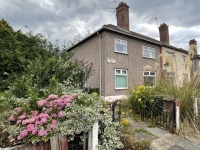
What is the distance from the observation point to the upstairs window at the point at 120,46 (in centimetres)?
1317

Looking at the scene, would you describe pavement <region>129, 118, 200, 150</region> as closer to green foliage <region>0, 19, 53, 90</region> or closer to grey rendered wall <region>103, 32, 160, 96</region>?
green foliage <region>0, 19, 53, 90</region>

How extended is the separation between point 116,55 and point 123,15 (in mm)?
4337

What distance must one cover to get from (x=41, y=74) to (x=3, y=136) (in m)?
2.96

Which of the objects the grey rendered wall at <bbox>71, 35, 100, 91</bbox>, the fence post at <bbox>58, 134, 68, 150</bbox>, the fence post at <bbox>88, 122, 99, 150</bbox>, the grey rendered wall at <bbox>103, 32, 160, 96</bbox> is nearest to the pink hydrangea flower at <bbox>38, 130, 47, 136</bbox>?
the fence post at <bbox>58, 134, 68, 150</bbox>

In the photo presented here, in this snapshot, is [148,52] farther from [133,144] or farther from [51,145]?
[51,145]

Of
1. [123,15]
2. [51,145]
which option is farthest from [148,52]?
[51,145]

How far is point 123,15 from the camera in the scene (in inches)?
590

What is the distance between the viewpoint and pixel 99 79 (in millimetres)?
12570

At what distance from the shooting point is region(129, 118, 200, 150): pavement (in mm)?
3627

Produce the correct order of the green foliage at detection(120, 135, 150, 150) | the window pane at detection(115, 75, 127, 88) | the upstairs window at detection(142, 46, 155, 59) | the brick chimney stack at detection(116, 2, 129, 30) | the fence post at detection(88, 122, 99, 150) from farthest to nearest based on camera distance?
the upstairs window at detection(142, 46, 155, 59), the brick chimney stack at detection(116, 2, 129, 30), the window pane at detection(115, 75, 127, 88), the green foliage at detection(120, 135, 150, 150), the fence post at detection(88, 122, 99, 150)

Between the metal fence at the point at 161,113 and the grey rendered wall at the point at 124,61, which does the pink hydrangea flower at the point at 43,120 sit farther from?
the grey rendered wall at the point at 124,61

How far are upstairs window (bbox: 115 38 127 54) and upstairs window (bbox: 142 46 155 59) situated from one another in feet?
8.48

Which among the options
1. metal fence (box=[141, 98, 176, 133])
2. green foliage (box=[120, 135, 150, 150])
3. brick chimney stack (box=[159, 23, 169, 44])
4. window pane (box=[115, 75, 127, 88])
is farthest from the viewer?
brick chimney stack (box=[159, 23, 169, 44])

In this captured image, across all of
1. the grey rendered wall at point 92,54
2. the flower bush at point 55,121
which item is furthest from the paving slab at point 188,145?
the grey rendered wall at point 92,54
